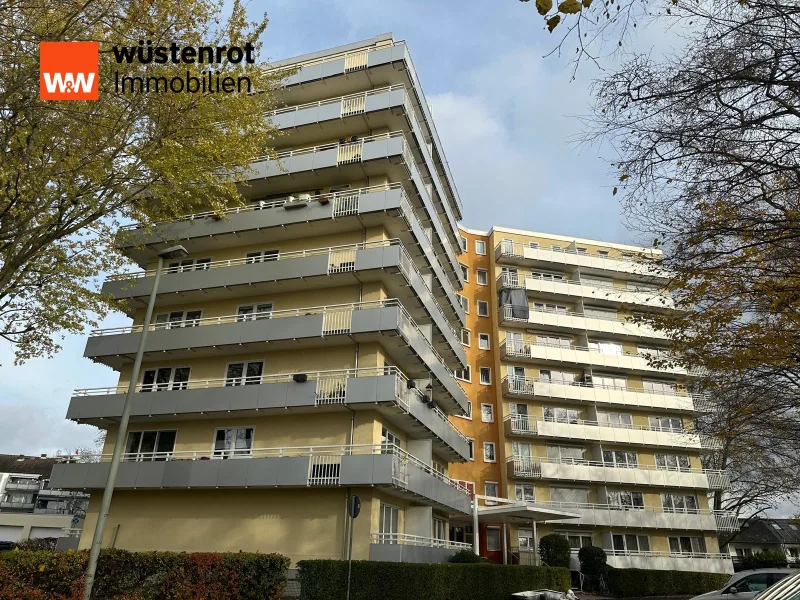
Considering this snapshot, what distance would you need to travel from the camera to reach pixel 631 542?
36.9 metres

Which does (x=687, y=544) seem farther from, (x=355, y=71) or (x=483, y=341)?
(x=355, y=71)

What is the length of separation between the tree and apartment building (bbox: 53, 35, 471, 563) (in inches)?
125

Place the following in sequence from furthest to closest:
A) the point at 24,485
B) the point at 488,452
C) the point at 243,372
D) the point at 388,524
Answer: the point at 24,485 → the point at 488,452 → the point at 243,372 → the point at 388,524

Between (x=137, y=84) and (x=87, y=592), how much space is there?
12.2 m

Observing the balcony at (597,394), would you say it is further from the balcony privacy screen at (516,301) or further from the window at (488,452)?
the balcony privacy screen at (516,301)

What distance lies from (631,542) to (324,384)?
88.6 ft

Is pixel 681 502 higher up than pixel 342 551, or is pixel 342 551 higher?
pixel 681 502

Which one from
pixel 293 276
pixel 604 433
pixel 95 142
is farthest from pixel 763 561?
pixel 95 142

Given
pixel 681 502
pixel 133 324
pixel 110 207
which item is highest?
pixel 133 324

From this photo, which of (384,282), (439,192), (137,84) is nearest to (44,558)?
(137,84)

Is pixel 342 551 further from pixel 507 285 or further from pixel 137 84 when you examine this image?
pixel 507 285

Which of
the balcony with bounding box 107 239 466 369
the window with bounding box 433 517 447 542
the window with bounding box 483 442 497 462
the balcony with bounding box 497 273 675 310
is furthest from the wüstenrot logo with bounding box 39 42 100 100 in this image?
the balcony with bounding box 497 273 675 310

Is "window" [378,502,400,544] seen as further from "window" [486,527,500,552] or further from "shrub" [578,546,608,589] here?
"window" [486,527,500,552]

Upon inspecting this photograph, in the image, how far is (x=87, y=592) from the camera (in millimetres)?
11359
